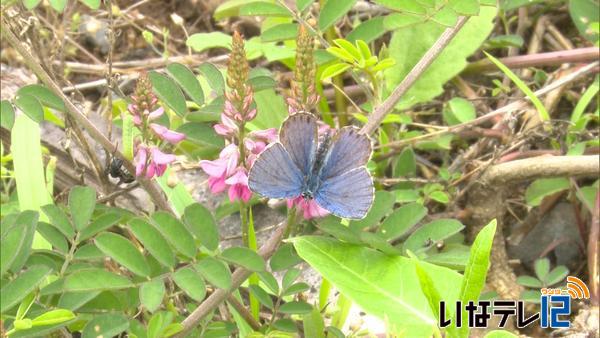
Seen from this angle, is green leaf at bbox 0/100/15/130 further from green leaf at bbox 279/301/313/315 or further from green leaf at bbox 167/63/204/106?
green leaf at bbox 279/301/313/315

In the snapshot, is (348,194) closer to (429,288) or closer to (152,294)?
(429,288)

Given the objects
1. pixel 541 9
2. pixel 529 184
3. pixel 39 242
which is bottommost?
pixel 529 184

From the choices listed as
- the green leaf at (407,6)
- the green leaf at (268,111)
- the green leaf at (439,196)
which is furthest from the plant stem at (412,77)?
the green leaf at (268,111)

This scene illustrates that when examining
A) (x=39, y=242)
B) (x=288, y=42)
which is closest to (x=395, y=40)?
(x=288, y=42)

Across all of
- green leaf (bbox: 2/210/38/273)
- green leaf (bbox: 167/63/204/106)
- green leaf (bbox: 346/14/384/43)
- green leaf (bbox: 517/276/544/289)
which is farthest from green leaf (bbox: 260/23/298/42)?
green leaf (bbox: 517/276/544/289)

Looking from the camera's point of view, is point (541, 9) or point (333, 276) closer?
point (333, 276)

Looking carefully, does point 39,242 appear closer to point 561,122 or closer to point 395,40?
point 395,40

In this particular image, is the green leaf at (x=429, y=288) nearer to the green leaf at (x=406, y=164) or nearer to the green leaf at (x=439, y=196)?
the green leaf at (x=439, y=196)
